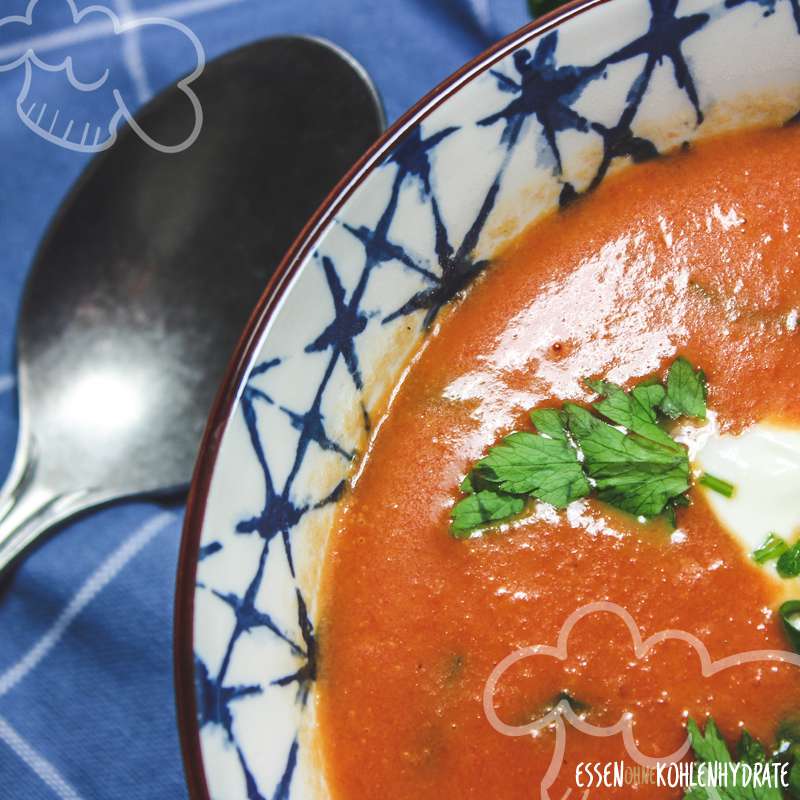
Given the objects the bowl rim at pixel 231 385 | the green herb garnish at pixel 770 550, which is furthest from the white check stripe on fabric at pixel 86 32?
the green herb garnish at pixel 770 550

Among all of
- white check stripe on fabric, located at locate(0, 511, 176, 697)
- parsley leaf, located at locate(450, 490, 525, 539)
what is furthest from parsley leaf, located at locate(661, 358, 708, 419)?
white check stripe on fabric, located at locate(0, 511, 176, 697)

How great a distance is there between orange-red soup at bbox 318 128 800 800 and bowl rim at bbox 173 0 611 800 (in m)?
0.31

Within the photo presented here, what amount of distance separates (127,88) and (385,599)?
4.37ft

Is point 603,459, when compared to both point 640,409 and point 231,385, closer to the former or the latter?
point 640,409

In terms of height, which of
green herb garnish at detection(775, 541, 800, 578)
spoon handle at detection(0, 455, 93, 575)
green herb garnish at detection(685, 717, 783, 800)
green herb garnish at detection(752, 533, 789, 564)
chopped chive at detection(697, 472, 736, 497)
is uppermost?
spoon handle at detection(0, 455, 93, 575)

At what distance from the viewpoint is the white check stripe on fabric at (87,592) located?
2.01 meters

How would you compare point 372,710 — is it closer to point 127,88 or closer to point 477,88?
point 477,88

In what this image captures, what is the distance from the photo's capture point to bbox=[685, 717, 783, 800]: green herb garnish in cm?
156

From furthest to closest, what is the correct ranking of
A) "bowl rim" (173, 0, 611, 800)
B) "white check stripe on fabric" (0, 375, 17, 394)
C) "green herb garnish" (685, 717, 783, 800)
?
"white check stripe on fabric" (0, 375, 17, 394)
"green herb garnish" (685, 717, 783, 800)
"bowl rim" (173, 0, 611, 800)

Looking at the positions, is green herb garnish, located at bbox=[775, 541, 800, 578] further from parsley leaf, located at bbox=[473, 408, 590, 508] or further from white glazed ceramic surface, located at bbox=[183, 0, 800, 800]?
white glazed ceramic surface, located at bbox=[183, 0, 800, 800]

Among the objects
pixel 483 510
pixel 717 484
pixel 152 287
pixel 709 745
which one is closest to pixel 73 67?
pixel 152 287

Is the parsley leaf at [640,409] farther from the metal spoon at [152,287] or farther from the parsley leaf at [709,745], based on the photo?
the metal spoon at [152,287]

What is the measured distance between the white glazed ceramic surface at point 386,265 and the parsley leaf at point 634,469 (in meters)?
0.38

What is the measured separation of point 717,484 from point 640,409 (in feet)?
0.60
